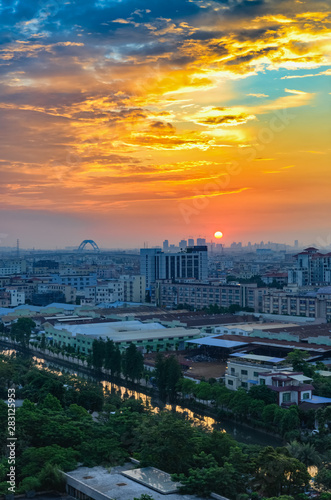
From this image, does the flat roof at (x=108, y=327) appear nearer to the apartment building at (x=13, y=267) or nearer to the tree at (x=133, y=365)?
the tree at (x=133, y=365)

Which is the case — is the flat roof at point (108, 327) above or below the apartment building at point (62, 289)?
below

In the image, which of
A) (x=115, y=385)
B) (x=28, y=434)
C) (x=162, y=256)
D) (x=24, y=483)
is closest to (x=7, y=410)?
(x=28, y=434)

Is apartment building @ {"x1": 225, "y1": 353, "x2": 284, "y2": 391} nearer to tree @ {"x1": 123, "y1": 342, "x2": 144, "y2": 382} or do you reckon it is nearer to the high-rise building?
tree @ {"x1": 123, "y1": 342, "x2": 144, "y2": 382}

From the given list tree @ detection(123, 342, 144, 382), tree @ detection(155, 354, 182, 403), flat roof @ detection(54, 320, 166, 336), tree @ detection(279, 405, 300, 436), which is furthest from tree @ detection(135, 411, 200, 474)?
flat roof @ detection(54, 320, 166, 336)

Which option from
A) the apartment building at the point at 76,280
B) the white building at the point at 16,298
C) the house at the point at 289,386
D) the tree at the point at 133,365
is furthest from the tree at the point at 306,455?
the apartment building at the point at 76,280

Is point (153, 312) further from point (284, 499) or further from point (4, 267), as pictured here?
point (4, 267)

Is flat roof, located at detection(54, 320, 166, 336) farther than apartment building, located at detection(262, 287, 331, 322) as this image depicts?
No

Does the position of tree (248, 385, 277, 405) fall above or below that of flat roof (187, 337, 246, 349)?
below

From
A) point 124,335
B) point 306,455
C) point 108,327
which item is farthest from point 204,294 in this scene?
point 306,455
